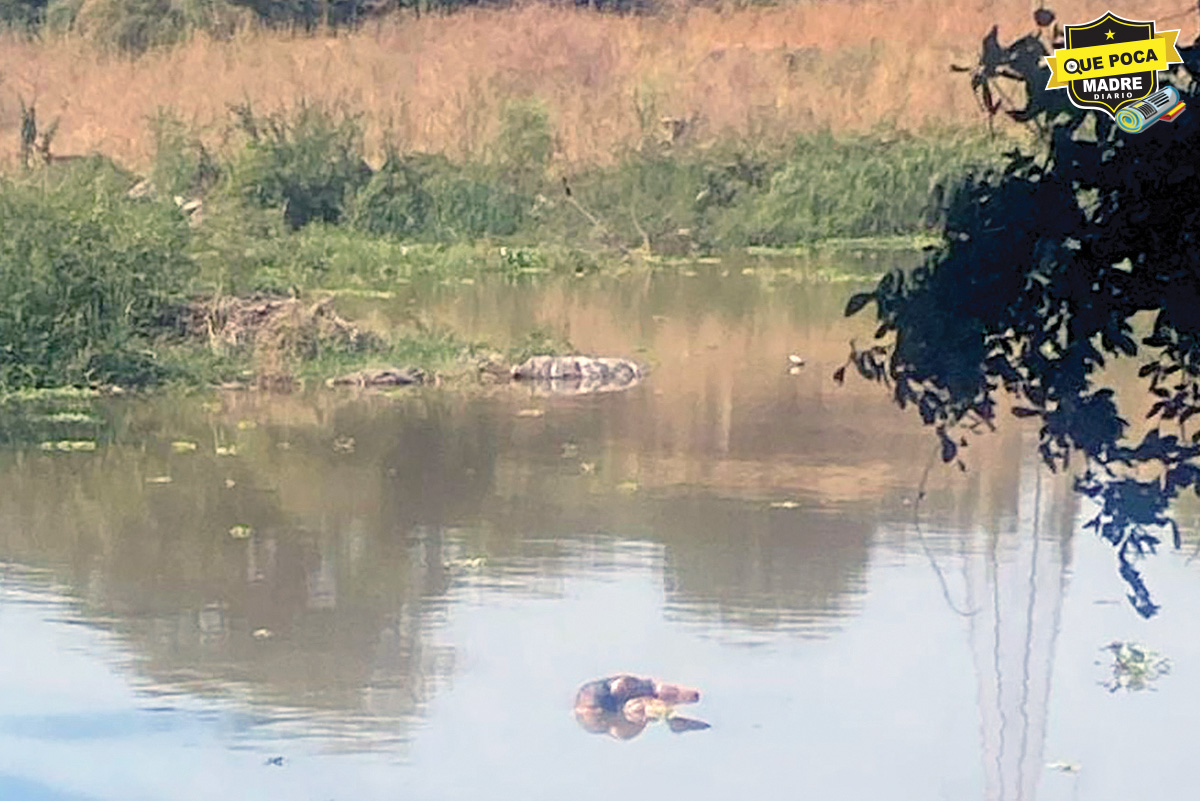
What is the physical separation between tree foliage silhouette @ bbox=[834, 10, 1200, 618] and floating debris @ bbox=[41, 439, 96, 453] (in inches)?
267

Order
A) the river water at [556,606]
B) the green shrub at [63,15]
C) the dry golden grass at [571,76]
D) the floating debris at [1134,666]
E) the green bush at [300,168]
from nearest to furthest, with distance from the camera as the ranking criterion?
the river water at [556,606] → the floating debris at [1134,666] → the green bush at [300,168] → the dry golden grass at [571,76] → the green shrub at [63,15]

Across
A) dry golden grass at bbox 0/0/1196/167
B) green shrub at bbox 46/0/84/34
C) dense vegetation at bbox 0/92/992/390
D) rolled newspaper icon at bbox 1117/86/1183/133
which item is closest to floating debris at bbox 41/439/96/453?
dense vegetation at bbox 0/92/992/390

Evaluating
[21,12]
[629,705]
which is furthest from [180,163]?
[629,705]

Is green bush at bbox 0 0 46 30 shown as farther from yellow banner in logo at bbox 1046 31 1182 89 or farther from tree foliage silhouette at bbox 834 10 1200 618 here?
tree foliage silhouette at bbox 834 10 1200 618

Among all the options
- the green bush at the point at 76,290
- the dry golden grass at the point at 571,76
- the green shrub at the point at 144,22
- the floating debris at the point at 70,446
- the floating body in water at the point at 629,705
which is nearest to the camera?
the floating body in water at the point at 629,705

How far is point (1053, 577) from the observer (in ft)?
26.4

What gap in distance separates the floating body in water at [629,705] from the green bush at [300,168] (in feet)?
35.6

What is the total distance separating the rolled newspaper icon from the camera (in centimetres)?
377

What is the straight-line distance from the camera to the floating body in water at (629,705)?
6.42 meters

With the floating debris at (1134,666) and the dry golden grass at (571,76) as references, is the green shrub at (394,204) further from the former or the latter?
the floating debris at (1134,666)

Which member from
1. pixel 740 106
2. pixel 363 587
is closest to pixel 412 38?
pixel 740 106

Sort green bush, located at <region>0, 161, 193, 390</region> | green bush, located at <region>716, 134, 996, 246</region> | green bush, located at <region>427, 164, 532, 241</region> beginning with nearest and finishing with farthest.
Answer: green bush, located at <region>0, 161, 193, 390</region>, green bush, located at <region>427, 164, 532, 241</region>, green bush, located at <region>716, 134, 996, 246</region>

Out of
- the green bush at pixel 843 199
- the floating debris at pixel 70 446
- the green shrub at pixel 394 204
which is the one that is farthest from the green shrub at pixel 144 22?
the floating debris at pixel 70 446

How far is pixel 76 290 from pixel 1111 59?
7.94 meters
